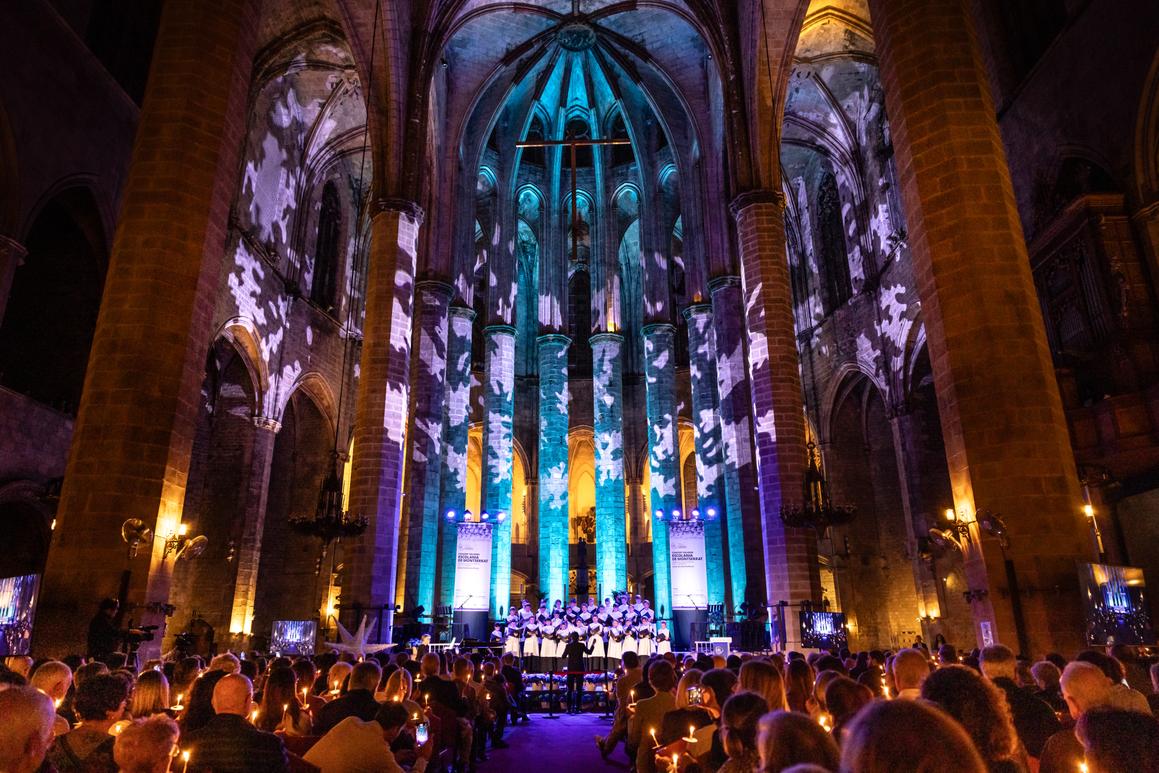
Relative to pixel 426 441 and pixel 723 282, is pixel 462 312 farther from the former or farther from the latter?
pixel 723 282

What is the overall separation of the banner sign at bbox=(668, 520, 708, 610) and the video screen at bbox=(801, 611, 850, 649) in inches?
191

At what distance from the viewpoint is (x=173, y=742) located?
254cm

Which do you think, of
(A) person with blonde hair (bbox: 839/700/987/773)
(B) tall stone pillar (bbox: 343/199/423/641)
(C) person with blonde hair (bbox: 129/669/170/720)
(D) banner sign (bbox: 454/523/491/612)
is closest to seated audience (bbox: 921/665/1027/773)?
(A) person with blonde hair (bbox: 839/700/987/773)

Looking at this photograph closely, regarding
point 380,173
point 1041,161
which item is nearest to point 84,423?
point 380,173

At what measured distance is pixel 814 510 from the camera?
42.2 ft

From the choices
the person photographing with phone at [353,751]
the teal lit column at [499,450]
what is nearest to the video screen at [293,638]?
the teal lit column at [499,450]

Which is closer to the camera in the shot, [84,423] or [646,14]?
[84,423]

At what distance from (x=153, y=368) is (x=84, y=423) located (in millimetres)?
926

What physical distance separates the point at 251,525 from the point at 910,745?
19.2 m

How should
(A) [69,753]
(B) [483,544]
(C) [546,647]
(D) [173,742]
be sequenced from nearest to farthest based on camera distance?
(D) [173,742] → (A) [69,753] → (C) [546,647] → (B) [483,544]

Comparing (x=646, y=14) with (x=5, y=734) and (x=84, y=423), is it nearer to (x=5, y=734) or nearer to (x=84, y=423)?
(x=84, y=423)

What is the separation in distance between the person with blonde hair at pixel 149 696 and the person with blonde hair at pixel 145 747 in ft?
5.41

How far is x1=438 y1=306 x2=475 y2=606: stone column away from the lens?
2017cm

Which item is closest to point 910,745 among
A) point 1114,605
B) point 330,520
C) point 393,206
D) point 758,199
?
point 1114,605
